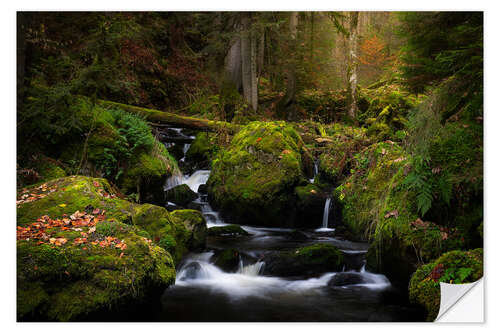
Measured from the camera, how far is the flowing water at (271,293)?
3588mm

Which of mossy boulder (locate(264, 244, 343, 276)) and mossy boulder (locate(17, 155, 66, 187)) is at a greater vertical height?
mossy boulder (locate(17, 155, 66, 187))

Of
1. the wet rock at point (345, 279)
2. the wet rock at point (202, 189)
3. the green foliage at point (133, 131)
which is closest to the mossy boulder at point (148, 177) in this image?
the green foliage at point (133, 131)

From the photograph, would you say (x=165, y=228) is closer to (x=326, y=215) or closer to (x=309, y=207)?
(x=309, y=207)

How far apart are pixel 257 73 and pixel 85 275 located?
10.8 m

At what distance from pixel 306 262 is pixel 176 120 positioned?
5.50 m

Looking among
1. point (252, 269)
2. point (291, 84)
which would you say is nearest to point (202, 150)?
point (291, 84)

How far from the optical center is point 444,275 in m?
3.23

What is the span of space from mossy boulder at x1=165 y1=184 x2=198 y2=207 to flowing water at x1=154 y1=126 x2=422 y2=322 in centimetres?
223

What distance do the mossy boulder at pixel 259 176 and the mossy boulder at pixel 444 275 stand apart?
12.5 ft

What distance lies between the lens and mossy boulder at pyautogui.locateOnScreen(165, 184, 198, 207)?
7685 millimetres

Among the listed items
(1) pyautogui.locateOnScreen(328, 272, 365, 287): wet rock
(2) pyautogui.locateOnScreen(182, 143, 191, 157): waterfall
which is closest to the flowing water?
(1) pyautogui.locateOnScreen(328, 272, 365, 287): wet rock

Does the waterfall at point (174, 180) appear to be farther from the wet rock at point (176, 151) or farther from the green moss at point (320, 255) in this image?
the green moss at point (320, 255)

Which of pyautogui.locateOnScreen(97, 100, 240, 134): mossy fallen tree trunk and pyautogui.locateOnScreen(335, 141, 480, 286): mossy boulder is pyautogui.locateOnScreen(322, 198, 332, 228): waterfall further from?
pyautogui.locateOnScreen(97, 100, 240, 134): mossy fallen tree trunk

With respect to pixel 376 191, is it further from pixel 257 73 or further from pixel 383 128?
pixel 257 73
